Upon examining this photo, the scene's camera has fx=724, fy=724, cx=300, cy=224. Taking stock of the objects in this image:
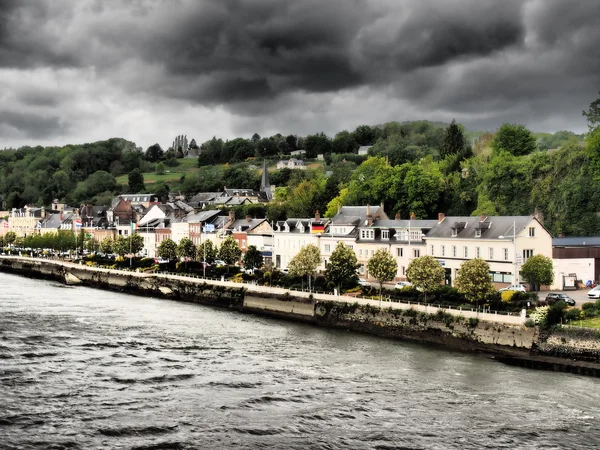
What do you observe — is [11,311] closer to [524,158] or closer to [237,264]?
[237,264]

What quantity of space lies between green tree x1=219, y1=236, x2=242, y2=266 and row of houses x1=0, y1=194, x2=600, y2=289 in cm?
388

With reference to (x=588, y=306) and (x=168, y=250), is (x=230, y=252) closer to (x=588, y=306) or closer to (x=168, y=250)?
(x=168, y=250)

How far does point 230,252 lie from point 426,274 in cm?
3810

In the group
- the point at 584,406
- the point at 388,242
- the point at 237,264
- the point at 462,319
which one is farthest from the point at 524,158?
the point at 584,406

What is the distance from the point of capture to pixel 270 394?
116ft

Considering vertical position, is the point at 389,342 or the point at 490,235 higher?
the point at 490,235

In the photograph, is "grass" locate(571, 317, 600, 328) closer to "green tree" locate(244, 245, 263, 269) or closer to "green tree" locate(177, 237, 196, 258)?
"green tree" locate(244, 245, 263, 269)

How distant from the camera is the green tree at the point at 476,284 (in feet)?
166

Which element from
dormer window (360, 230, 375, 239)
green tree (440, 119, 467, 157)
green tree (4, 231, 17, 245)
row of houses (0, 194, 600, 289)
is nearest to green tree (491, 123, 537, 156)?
green tree (440, 119, 467, 157)

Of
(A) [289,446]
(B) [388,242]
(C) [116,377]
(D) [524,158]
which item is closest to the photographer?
(A) [289,446]

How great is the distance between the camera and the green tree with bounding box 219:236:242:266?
89.6m

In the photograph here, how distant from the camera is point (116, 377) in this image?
38531 millimetres

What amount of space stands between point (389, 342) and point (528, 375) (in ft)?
39.9

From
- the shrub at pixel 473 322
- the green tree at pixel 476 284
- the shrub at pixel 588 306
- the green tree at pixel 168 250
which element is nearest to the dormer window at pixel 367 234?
the green tree at pixel 476 284
